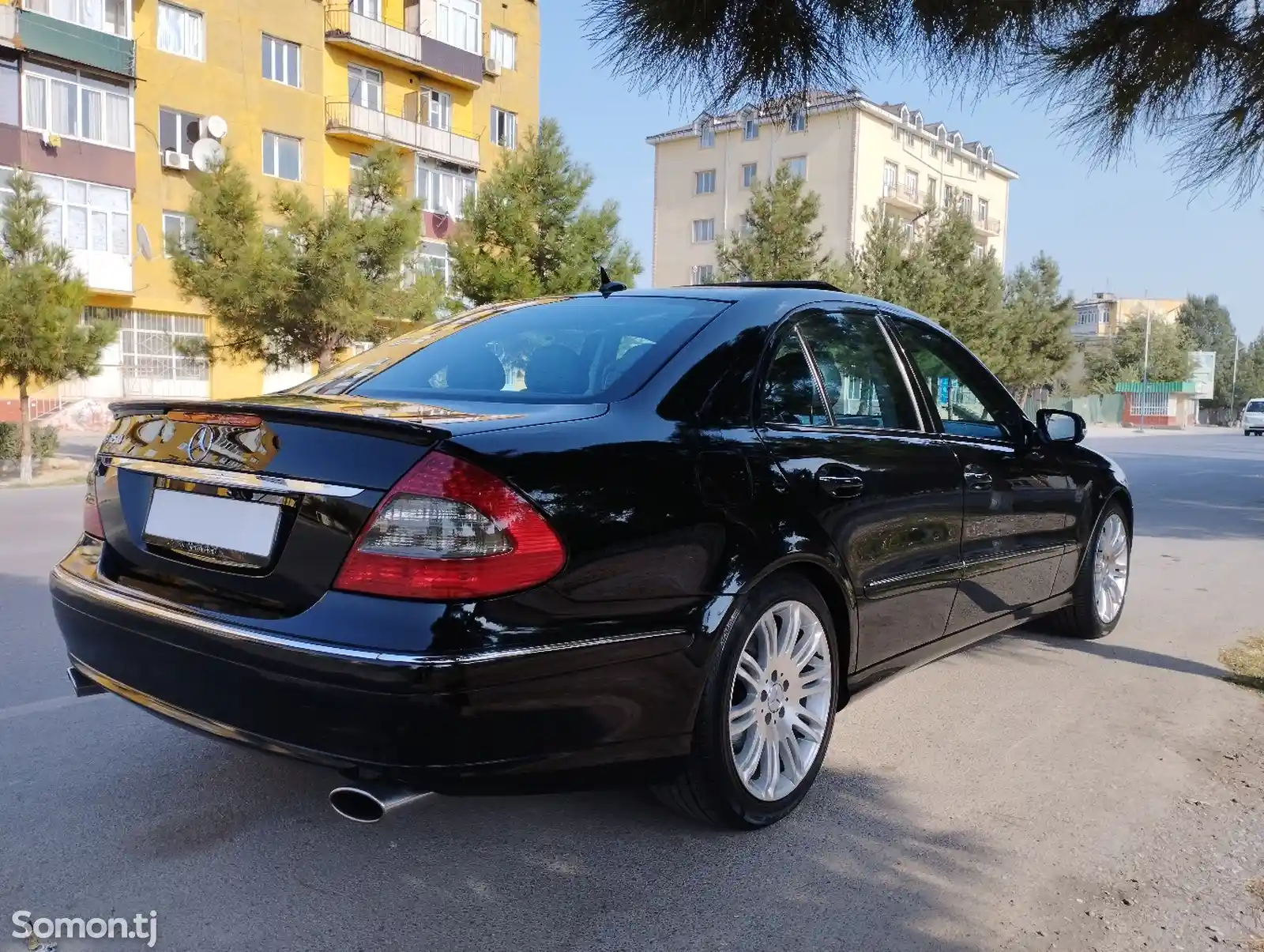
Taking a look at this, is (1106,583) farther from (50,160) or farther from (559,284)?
(50,160)

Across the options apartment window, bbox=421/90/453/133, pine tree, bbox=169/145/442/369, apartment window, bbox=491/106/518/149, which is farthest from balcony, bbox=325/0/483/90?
pine tree, bbox=169/145/442/369

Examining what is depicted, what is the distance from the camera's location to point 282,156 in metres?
32.8

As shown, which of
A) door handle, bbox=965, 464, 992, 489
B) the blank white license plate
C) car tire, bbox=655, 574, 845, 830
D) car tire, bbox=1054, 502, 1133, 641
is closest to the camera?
the blank white license plate

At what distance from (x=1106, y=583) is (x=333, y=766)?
4512 mm

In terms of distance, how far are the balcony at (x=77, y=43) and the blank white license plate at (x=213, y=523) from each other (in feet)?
95.4

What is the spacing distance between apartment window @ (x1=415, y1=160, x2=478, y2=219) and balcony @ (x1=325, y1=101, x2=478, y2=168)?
1.73 feet

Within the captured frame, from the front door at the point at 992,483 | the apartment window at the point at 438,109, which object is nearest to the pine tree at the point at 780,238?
the apartment window at the point at 438,109

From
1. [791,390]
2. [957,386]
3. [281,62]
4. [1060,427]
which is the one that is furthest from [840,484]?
[281,62]

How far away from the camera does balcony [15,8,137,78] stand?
26.5 metres

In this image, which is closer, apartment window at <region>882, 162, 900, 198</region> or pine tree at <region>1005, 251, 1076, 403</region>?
pine tree at <region>1005, 251, 1076, 403</region>

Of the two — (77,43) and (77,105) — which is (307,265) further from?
(77,105)

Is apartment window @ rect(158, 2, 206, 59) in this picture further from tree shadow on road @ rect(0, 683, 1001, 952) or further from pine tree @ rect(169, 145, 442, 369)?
tree shadow on road @ rect(0, 683, 1001, 952)

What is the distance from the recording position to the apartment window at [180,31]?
29.7m

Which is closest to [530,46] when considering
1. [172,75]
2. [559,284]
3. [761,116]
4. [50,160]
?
[172,75]
